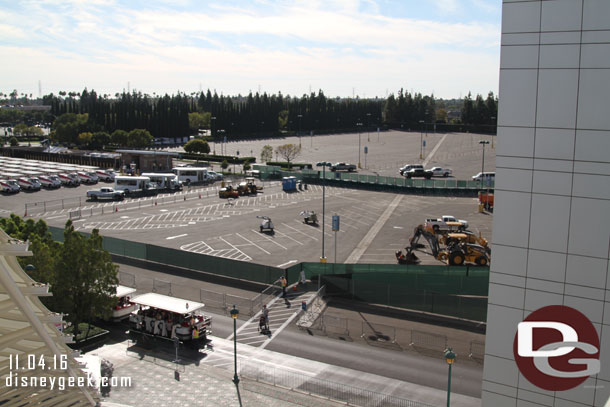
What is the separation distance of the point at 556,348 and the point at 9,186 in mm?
70291

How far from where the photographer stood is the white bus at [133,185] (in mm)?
68562

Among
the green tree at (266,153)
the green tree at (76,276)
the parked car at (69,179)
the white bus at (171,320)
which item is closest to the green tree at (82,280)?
the green tree at (76,276)

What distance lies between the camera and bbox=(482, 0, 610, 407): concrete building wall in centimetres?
1320

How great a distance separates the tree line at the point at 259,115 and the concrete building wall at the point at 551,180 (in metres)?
93.9

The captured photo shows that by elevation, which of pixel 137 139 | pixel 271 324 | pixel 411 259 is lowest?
pixel 271 324

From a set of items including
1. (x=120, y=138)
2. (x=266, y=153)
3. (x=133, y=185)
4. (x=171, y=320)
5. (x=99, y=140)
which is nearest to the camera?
(x=171, y=320)

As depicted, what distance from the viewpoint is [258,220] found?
Result: 53.3m

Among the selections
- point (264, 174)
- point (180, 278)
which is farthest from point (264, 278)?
point (264, 174)

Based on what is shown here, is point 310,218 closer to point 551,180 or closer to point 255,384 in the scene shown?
point 255,384

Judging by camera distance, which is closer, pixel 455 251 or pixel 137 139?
pixel 455 251

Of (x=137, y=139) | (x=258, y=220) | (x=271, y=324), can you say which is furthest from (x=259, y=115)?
(x=271, y=324)

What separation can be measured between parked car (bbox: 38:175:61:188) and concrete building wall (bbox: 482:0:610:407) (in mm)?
69485

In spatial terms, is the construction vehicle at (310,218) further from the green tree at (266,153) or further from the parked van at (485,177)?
the green tree at (266,153)

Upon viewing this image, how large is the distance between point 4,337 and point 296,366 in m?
16.1
